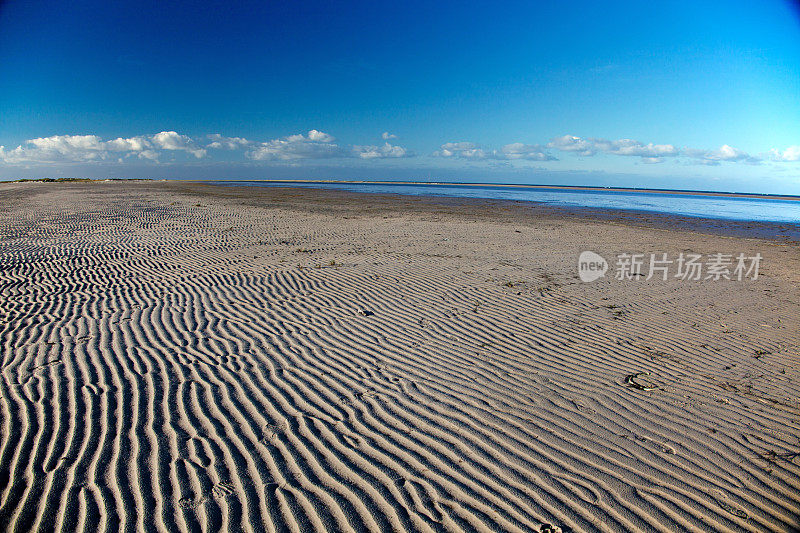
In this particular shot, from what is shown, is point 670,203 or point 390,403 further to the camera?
point 670,203

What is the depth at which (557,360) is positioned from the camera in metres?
5.12

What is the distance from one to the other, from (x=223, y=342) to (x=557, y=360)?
4328 mm

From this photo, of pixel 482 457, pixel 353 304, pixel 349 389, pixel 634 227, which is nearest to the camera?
pixel 482 457

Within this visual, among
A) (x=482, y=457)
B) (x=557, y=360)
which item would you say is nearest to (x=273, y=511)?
(x=482, y=457)

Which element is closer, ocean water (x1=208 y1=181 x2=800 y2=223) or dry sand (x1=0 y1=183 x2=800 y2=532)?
dry sand (x1=0 y1=183 x2=800 y2=532)

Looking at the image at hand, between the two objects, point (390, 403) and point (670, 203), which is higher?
point (670, 203)

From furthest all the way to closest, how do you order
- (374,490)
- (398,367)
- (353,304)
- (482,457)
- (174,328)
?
(353,304)
(174,328)
(398,367)
(482,457)
(374,490)

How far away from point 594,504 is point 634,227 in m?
20.3

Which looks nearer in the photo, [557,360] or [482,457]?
[482,457]

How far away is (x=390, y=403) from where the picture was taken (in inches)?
162

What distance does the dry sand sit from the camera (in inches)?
112

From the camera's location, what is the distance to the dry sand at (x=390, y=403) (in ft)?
9.37

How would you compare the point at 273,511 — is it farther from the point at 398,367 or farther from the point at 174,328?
the point at 174,328

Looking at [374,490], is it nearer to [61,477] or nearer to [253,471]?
[253,471]
